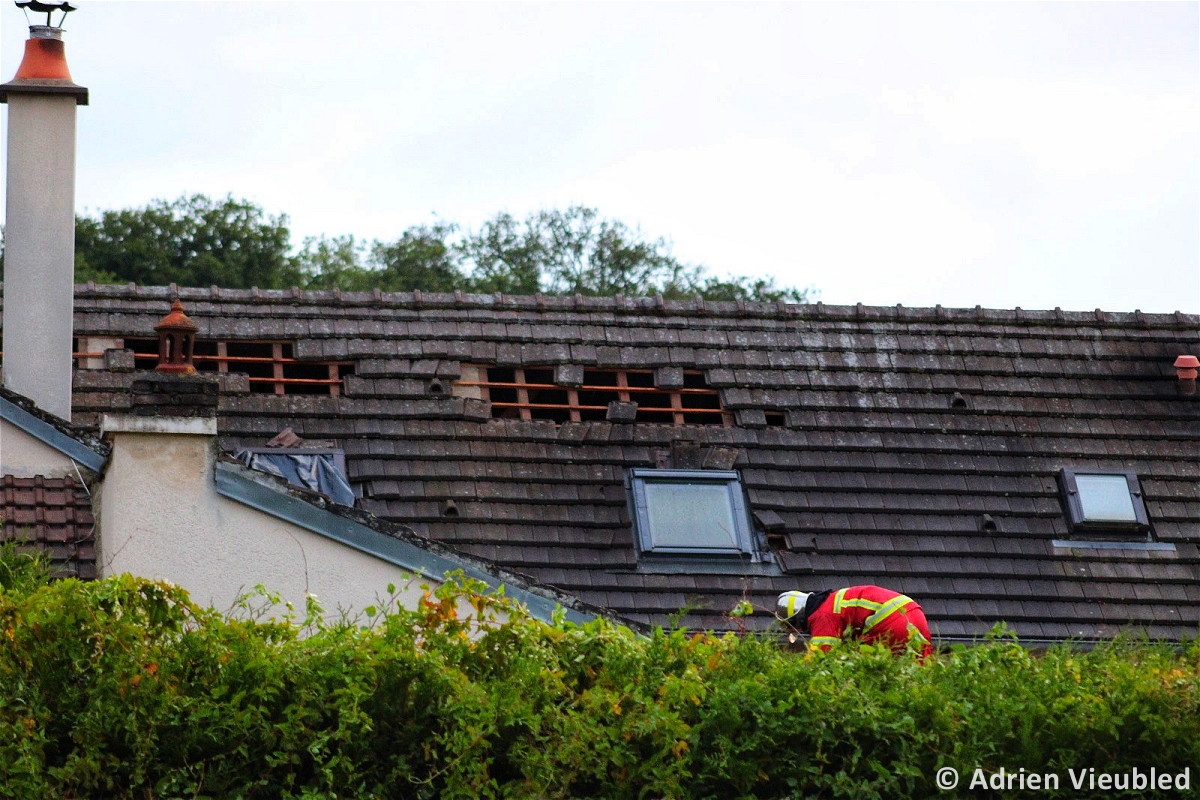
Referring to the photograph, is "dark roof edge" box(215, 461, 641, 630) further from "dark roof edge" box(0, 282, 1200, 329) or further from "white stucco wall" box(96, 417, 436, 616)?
"dark roof edge" box(0, 282, 1200, 329)

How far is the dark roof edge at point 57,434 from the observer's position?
38.3 feet

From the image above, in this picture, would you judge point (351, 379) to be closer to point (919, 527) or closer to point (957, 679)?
point (919, 527)

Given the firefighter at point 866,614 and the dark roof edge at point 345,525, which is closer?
the firefighter at point 866,614

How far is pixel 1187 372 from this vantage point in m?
16.6

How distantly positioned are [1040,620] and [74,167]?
9187mm

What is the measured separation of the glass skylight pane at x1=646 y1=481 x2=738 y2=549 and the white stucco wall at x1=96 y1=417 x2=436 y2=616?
3.56m

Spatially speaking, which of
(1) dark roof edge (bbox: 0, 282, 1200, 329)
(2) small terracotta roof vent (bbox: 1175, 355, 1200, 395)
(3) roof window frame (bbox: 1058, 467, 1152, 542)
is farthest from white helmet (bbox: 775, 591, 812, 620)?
(2) small terracotta roof vent (bbox: 1175, 355, 1200, 395)

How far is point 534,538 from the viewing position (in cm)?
1402

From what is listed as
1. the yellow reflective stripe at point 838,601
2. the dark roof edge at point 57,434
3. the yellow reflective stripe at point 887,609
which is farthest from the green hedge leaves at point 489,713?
the dark roof edge at point 57,434

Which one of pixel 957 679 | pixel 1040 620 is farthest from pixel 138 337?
pixel 957 679

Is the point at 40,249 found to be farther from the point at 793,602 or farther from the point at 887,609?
the point at 887,609

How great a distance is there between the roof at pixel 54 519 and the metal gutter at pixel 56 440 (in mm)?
171

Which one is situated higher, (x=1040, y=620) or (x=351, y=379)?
(x=351, y=379)

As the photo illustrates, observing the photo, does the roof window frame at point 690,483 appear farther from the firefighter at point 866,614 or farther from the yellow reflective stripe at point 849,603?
the yellow reflective stripe at point 849,603
